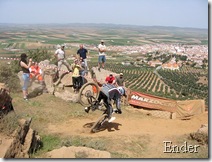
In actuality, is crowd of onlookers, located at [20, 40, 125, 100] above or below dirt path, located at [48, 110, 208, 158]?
above

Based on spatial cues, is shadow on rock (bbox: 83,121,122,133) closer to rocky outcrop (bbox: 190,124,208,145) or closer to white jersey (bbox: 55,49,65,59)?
rocky outcrop (bbox: 190,124,208,145)

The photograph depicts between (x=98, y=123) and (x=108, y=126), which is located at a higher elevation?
(x=98, y=123)

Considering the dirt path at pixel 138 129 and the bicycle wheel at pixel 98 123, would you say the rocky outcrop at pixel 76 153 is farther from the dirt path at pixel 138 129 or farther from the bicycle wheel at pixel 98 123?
the bicycle wheel at pixel 98 123

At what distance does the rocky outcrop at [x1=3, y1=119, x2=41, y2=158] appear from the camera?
6.47 meters

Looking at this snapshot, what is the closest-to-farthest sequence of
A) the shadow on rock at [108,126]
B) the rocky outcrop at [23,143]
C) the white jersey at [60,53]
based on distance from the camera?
the rocky outcrop at [23,143] < the shadow on rock at [108,126] < the white jersey at [60,53]

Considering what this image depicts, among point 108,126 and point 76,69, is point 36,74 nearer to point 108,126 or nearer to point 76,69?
point 76,69

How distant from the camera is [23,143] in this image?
23.2 feet

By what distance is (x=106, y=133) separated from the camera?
9062 mm

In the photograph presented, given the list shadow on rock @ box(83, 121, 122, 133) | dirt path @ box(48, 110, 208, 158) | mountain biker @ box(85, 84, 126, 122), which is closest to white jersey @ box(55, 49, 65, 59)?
dirt path @ box(48, 110, 208, 158)

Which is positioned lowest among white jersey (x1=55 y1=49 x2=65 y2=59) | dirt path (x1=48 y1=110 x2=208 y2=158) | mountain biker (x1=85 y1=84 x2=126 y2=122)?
dirt path (x1=48 y1=110 x2=208 y2=158)

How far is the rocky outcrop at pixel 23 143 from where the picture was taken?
21.2 feet

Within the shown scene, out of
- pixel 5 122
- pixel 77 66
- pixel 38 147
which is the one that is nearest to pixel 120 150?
pixel 38 147

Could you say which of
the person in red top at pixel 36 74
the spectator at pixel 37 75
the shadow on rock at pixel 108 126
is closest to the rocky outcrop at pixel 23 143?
the shadow on rock at pixel 108 126

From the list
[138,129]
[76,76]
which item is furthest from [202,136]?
[76,76]
